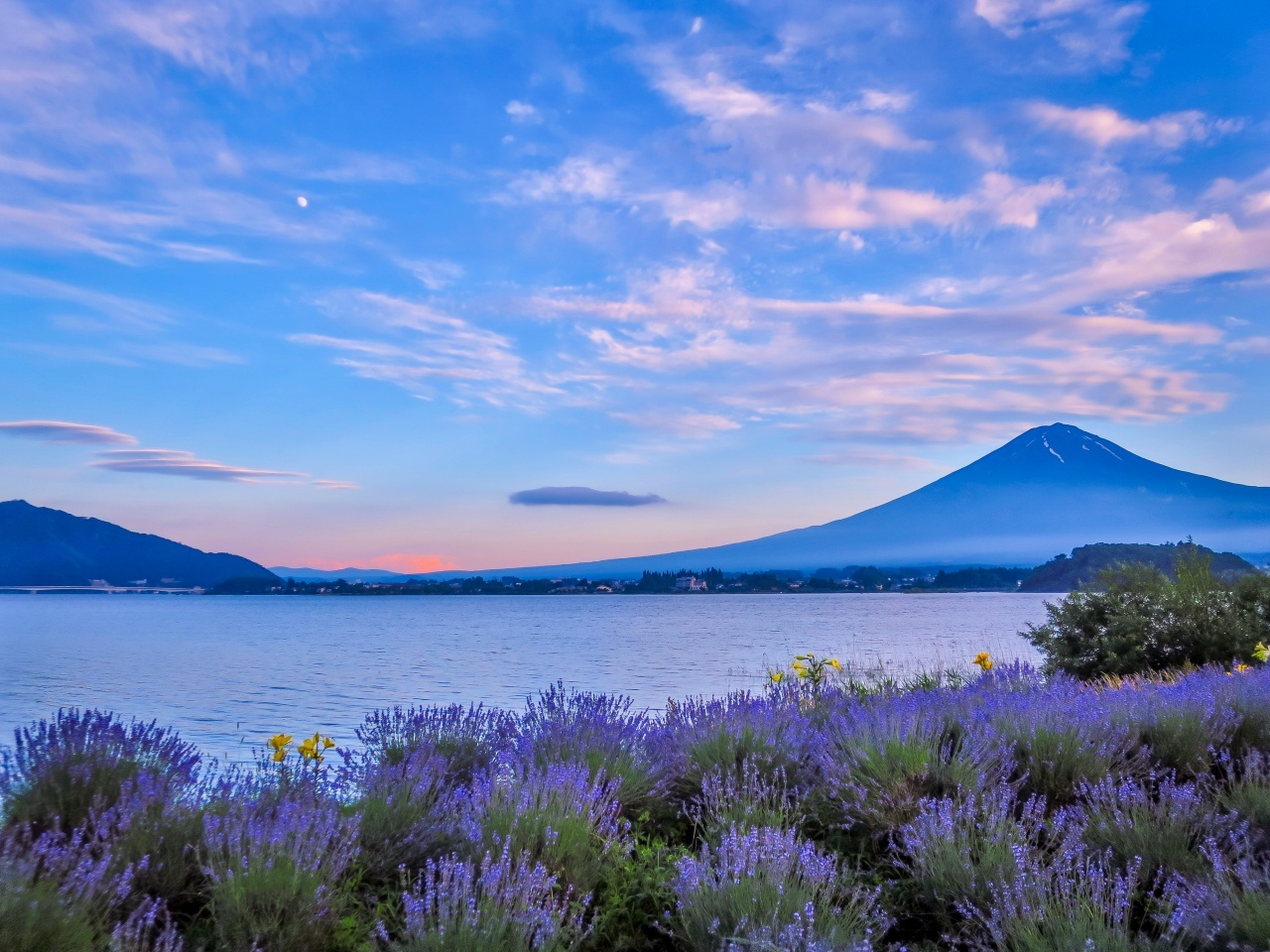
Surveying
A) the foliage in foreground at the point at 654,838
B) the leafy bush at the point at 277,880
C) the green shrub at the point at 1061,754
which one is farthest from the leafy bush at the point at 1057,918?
the leafy bush at the point at 277,880

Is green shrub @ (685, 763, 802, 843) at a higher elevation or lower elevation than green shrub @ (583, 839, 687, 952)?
higher

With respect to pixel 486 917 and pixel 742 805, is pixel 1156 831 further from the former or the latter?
pixel 486 917

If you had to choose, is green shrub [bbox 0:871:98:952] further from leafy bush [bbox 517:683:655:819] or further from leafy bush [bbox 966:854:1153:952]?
leafy bush [bbox 966:854:1153:952]

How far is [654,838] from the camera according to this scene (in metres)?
4.52

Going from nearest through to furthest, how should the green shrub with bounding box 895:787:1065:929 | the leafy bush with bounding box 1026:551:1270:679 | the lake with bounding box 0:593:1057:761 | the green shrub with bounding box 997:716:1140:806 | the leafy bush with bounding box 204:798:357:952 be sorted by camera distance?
the leafy bush with bounding box 204:798:357:952 → the green shrub with bounding box 895:787:1065:929 → the green shrub with bounding box 997:716:1140:806 → the leafy bush with bounding box 1026:551:1270:679 → the lake with bounding box 0:593:1057:761

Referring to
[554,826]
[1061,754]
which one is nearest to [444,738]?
[554,826]

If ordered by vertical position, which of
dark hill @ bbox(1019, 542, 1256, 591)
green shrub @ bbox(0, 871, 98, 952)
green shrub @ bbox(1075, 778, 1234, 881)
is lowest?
green shrub @ bbox(1075, 778, 1234, 881)

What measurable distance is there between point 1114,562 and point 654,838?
42.0 ft

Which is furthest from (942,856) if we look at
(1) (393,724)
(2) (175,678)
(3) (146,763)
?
(2) (175,678)

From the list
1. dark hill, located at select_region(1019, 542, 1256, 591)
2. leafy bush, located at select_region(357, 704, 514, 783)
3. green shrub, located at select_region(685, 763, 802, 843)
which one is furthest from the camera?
dark hill, located at select_region(1019, 542, 1256, 591)

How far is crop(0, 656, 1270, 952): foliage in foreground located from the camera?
2.91 m

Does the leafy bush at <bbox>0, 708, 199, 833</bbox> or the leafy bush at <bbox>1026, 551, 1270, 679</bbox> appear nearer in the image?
the leafy bush at <bbox>0, 708, 199, 833</bbox>

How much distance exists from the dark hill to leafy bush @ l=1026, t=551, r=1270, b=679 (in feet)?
1.57

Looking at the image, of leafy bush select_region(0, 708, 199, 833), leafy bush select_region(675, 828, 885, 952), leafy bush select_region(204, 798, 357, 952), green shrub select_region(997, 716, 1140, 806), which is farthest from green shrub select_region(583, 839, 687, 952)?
green shrub select_region(997, 716, 1140, 806)
